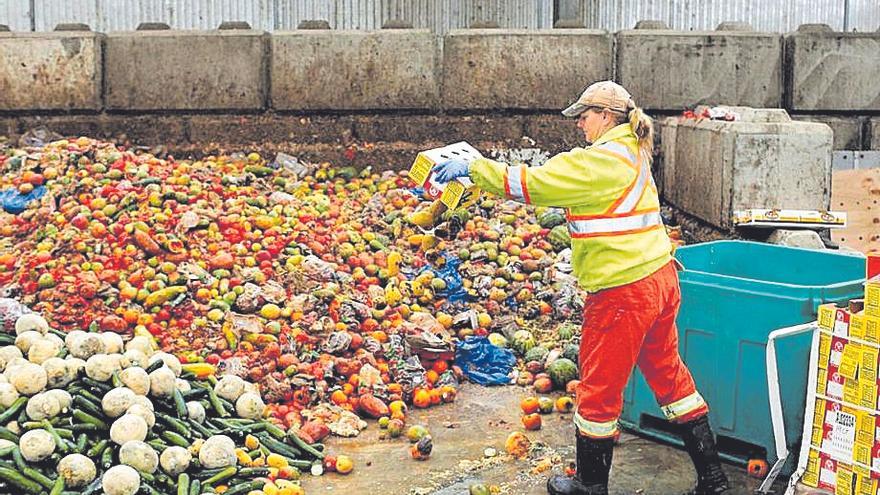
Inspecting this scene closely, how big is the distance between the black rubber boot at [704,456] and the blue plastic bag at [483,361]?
1.99m

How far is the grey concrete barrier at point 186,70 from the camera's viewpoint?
9.88 meters

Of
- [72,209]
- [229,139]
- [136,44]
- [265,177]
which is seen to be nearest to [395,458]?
[72,209]

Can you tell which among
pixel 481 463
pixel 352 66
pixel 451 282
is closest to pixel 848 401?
pixel 481 463

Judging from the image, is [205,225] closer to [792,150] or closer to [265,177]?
[265,177]

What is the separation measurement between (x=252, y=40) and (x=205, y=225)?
2782 millimetres

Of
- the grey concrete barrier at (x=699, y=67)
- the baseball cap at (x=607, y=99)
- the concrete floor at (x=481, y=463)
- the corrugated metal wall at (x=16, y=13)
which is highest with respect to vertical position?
the corrugated metal wall at (x=16, y=13)

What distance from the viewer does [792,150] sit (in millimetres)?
7766

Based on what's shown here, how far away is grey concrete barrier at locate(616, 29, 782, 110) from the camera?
9.94 meters

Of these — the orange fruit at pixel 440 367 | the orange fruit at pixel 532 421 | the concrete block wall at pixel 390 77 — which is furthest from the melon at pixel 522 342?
the concrete block wall at pixel 390 77

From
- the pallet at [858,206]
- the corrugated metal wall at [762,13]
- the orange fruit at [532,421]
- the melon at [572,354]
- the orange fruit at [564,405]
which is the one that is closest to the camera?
the orange fruit at [532,421]

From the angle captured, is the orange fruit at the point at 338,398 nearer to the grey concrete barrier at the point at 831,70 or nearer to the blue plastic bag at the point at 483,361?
the blue plastic bag at the point at 483,361

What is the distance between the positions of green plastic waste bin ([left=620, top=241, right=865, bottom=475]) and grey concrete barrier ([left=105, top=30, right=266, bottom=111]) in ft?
17.2

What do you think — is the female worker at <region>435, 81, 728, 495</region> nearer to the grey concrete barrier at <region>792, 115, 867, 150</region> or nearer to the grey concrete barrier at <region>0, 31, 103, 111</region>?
the grey concrete barrier at <region>792, 115, 867, 150</region>

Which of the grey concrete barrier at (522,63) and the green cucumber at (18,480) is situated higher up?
the grey concrete barrier at (522,63)
